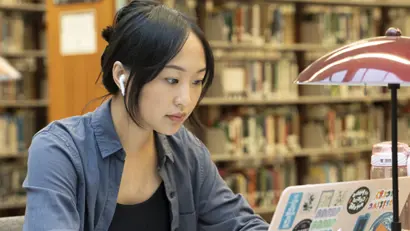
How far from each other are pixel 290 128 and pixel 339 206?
3.71m

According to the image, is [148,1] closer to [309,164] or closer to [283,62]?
[283,62]

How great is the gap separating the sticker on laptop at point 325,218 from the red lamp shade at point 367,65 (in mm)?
229

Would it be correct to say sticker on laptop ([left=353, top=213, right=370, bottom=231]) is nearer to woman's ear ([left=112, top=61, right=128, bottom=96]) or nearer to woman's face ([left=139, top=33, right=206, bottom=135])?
woman's face ([left=139, top=33, right=206, bottom=135])

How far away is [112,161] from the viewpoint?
5.05 feet

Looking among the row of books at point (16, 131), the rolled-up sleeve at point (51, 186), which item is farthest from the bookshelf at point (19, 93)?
the rolled-up sleeve at point (51, 186)

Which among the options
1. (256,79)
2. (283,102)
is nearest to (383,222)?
(256,79)

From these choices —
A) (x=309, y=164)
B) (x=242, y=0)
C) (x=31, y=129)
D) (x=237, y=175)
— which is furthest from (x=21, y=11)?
(x=309, y=164)

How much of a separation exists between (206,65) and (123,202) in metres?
0.38

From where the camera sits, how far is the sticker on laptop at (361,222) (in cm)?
126

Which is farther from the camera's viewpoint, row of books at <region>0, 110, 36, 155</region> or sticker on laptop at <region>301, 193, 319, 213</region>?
row of books at <region>0, 110, 36, 155</region>

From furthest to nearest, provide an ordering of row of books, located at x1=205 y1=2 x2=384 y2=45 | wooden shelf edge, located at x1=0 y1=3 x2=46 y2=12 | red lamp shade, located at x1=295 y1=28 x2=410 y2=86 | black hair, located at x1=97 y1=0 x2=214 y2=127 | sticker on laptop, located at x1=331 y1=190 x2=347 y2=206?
row of books, located at x1=205 y1=2 x2=384 y2=45 < wooden shelf edge, located at x1=0 y1=3 x2=46 y2=12 < black hair, located at x1=97 y1=0 x2=214 y2=127 < sticker on laptop, located at x1=331 y1=190 x2=347 y2=206 < red lamp shade, located at x1=295 y1=28 x2=410 y2=86

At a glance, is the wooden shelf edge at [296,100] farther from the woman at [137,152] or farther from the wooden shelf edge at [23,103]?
the woman at [137,152]

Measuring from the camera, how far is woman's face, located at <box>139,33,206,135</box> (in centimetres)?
141

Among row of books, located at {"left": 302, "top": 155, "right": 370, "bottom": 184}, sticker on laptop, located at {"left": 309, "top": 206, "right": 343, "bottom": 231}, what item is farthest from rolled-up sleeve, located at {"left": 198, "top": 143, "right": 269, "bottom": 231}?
row of books, located at {"left": 302, "top": 155, "right": 370, "bottom": 184}
